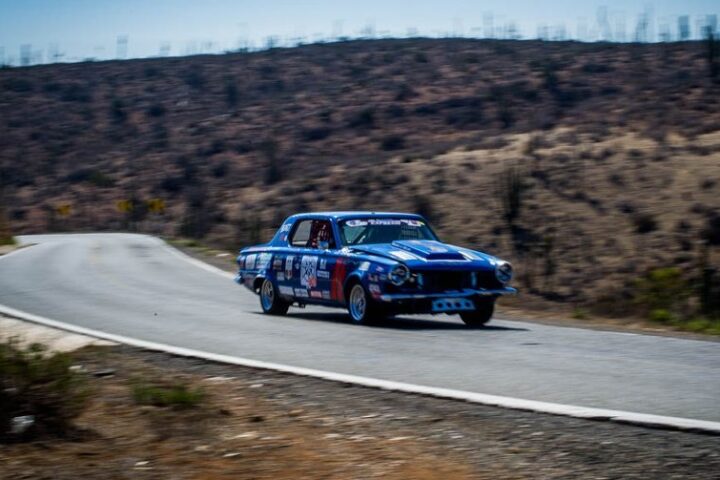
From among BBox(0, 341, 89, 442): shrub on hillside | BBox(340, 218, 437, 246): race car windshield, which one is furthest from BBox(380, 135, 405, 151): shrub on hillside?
BBox(0, 341, 89, 442): shrub on hillside

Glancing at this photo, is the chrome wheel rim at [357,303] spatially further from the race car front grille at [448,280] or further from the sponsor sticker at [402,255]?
the race car front grille at [448,280]

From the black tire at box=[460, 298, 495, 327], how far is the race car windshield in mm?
1497

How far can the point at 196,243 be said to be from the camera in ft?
134

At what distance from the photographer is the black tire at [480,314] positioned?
1459cm

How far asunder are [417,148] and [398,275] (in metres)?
36.8

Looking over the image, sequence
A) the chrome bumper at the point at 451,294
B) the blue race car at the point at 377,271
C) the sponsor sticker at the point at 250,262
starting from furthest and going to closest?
the sponsor sticker at the point at 250,262 < the blue race car at the point at 377,271 < the chrome bumper at the point at 451,294

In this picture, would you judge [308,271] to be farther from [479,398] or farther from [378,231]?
[479,398]

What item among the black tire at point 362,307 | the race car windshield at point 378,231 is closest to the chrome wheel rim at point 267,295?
the race car windshield at point 378,231

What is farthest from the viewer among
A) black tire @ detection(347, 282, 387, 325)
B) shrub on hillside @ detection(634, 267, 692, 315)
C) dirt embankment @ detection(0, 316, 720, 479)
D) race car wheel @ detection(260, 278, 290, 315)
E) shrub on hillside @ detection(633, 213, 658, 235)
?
shrub on hillside @ detection(633, 213, 658, 235)

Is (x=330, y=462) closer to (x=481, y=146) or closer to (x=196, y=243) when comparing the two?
(x=196, y=243)

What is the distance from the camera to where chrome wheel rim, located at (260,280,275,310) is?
1680cm

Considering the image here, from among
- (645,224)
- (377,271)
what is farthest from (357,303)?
(645,224)

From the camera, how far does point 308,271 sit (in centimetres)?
1580

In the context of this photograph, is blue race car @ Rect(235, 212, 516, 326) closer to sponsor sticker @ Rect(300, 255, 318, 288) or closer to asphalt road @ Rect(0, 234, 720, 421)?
sponsor sticker @ Rect(300, 255, 318, 288)
